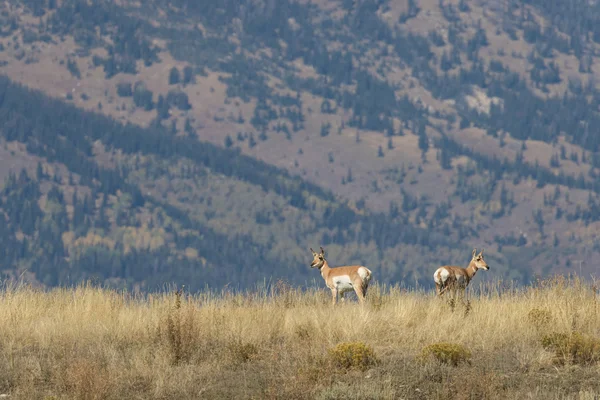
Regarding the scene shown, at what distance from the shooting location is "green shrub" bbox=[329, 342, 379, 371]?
1691 cm

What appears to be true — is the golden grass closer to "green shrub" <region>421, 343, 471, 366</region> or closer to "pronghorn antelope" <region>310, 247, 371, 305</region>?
"green shrub" <region>421, 343, 471, 366</region>

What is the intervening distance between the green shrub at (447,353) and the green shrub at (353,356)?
675 millimetres

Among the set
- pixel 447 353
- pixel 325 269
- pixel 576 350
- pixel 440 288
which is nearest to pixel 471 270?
pixel 440 288

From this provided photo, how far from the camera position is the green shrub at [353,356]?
16906 millimetres

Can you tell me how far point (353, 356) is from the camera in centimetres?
1695

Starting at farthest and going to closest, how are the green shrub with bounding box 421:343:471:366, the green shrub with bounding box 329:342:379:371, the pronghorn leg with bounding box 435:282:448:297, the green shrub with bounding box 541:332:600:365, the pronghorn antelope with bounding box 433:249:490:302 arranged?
the pronghorn antelope with bounding box 433:249:490:302 < the pronghorn leg with bounding box 435:282:448:297 < the green shrub with bounding box 541:332:600:365 < the green shrub with bounding box 421:343:471:366 < the green shrub with bounding box 329:342:379:371

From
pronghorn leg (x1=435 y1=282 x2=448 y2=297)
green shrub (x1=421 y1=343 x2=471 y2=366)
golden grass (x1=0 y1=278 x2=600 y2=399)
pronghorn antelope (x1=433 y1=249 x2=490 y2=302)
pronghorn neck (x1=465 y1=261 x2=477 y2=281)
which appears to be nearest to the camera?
golden grass (x1=0 y1=278 x2=600 y2=399)

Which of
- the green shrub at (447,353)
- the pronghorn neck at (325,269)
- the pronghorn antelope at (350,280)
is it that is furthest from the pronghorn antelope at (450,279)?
the green shrub at (447,353)

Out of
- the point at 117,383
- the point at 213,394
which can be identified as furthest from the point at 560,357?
the point at 117,383

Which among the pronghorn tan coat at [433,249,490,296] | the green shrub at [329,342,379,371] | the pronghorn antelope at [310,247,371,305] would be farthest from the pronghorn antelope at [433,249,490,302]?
the green shrub at [329,342,379,371]

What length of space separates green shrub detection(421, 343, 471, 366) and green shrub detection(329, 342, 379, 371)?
0.67 metres

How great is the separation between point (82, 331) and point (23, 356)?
5.35 feet

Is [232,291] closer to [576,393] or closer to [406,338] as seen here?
[406,338]

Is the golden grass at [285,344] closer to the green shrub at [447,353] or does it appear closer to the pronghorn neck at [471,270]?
the green shrub at [447,353]
